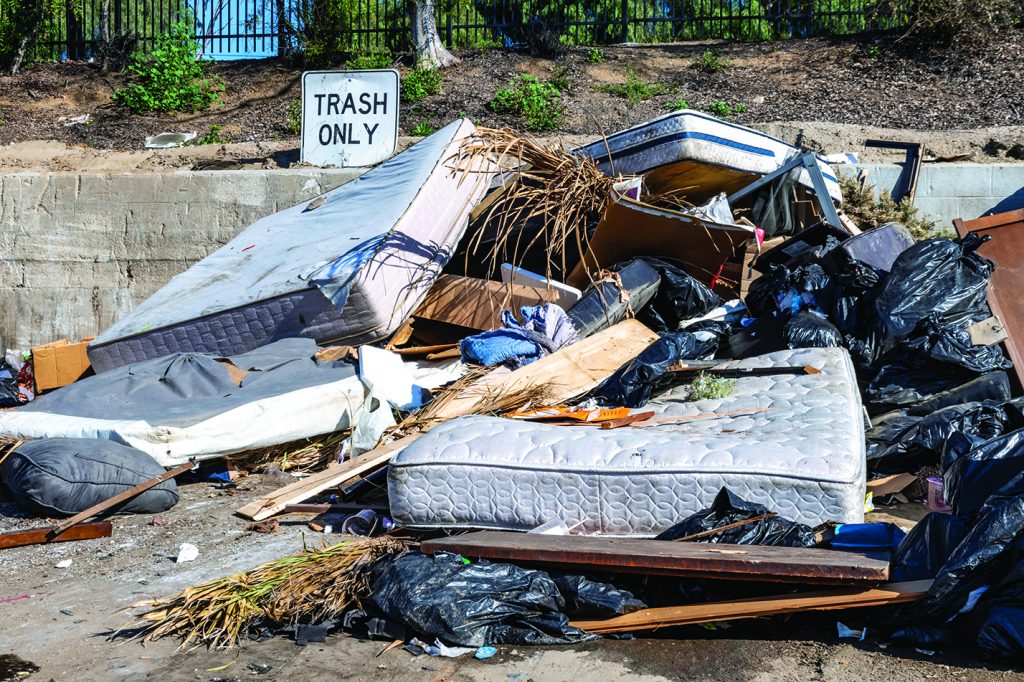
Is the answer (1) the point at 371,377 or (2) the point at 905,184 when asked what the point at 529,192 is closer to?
(1) the point at 371,377

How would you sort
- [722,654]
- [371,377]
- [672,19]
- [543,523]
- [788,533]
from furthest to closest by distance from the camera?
1. [672,19]
2. [371,377]
3. [543,523]
4. [788,533]
5. [722,654]

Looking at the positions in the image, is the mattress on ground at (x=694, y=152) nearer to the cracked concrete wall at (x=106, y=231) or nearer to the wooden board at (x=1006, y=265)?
the wooden board at (x=1006, y=265)

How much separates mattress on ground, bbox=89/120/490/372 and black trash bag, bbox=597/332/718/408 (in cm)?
155

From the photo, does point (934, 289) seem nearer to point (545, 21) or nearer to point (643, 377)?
point (643, 377)

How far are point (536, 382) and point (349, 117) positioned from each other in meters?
3.83

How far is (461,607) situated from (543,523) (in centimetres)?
62

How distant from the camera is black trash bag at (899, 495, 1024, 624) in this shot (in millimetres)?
2387

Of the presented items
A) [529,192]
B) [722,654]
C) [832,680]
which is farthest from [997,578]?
[529,192]

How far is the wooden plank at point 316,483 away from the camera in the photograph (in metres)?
3.88

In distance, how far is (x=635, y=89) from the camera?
30.2 feet

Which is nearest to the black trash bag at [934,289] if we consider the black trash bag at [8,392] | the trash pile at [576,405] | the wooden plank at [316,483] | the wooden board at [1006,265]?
the trash pile at [576,405]

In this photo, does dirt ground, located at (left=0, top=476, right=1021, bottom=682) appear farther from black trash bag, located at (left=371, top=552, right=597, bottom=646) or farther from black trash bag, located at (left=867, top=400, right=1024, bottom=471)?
black trash bag, located at (left=867, top=400, right=1024, bottom=471)

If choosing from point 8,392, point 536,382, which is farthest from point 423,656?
point 8,392

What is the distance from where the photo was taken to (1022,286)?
504 cm
